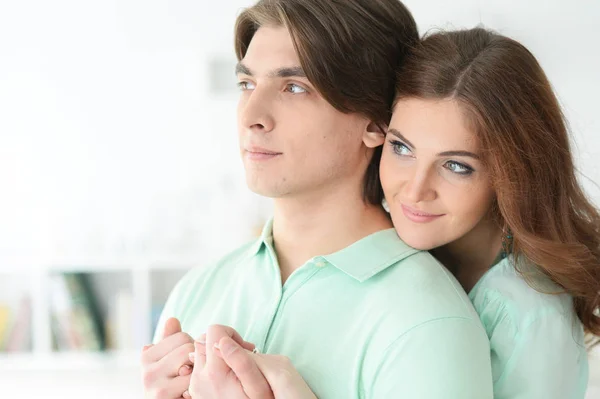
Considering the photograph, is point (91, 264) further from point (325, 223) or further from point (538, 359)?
point (538, 359)

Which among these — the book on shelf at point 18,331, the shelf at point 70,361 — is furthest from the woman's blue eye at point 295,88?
the book on shelf at point 18,331

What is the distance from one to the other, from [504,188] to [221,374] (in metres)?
0.60

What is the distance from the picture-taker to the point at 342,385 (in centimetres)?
140

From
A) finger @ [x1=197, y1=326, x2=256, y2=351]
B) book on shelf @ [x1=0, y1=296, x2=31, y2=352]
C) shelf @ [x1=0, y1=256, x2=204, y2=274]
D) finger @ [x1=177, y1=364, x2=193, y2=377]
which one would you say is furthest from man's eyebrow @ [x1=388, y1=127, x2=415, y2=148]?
book on shelf @ [x1=0, y1=296, x2=31, y2=352]

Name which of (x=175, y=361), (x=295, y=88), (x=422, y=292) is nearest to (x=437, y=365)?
(x=422, y=292)

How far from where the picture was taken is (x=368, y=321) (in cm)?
142

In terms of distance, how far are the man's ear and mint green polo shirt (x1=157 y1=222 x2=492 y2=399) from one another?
18 centimetres

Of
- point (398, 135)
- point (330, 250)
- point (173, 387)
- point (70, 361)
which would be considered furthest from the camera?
point (70, 361)

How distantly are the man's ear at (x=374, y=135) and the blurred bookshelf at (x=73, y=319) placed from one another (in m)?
3.03

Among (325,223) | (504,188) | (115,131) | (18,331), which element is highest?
(504,188)

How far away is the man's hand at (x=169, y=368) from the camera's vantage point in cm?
139

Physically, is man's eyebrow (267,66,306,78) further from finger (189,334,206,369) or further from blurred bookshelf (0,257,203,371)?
blurred bookshelf (0,257,203,371)

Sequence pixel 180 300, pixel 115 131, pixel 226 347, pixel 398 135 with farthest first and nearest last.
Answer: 1. pixel 115 131
2. pixel 180 300
3. pixel 398 135
4. pixel 226 347

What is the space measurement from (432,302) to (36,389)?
3.65m
